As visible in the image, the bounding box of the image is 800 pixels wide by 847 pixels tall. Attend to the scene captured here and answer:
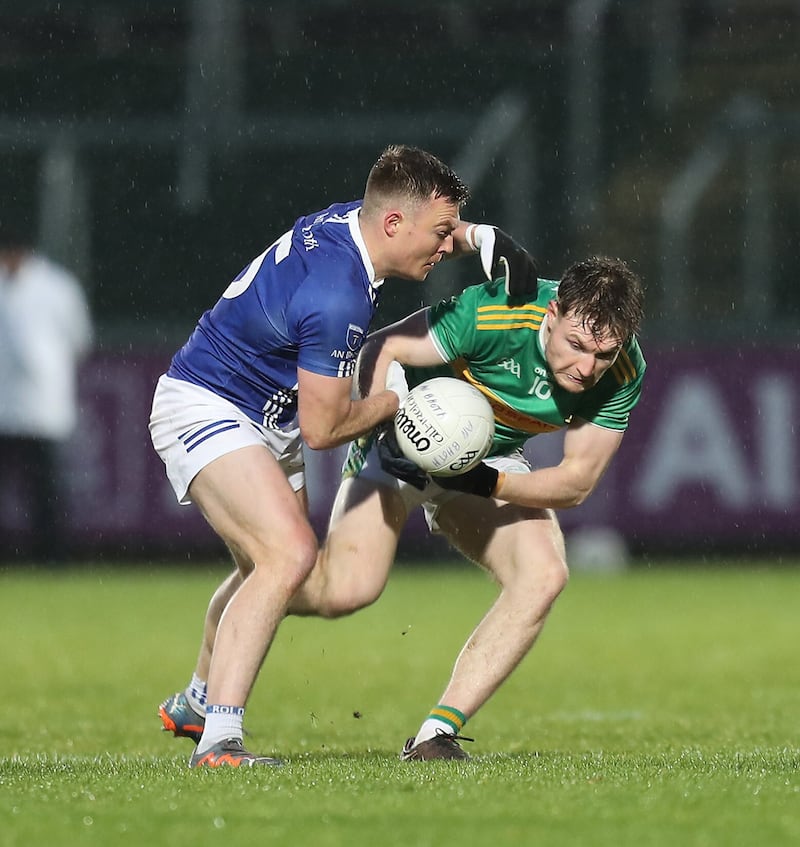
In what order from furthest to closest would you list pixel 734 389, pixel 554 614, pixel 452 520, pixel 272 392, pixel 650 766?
1. pixel 734 389
2. pixel 554 614
3. pixel 452 520
4. pixel 272 392
5. pixel 650 766

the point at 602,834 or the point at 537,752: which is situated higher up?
the point at 602,834

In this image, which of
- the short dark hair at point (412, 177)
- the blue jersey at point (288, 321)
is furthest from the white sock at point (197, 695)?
the short dark hair at point (412, 177)

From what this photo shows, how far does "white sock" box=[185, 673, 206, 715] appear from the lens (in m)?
6.98

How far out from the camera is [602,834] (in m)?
4.70

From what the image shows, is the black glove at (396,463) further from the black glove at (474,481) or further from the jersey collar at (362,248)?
the jersey collar at (362,248)

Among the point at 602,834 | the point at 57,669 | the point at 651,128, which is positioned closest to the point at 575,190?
the point at 651,128

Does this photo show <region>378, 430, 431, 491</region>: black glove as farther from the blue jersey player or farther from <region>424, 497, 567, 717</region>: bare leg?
<region>424, 497, 567, 717</region>: bare leg

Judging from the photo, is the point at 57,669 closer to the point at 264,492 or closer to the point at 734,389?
the point at 264,492

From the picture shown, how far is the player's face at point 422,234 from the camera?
636cm

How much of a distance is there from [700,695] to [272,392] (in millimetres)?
3347

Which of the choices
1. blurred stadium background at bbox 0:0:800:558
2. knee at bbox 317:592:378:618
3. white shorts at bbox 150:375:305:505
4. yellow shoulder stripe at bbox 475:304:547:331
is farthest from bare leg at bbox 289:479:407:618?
blurred stadium background at bbox 0:0:800:558

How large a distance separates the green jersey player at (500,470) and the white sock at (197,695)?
50 centimetres

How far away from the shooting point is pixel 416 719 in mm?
8164

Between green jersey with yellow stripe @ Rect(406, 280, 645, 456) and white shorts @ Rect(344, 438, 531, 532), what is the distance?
0.27m
